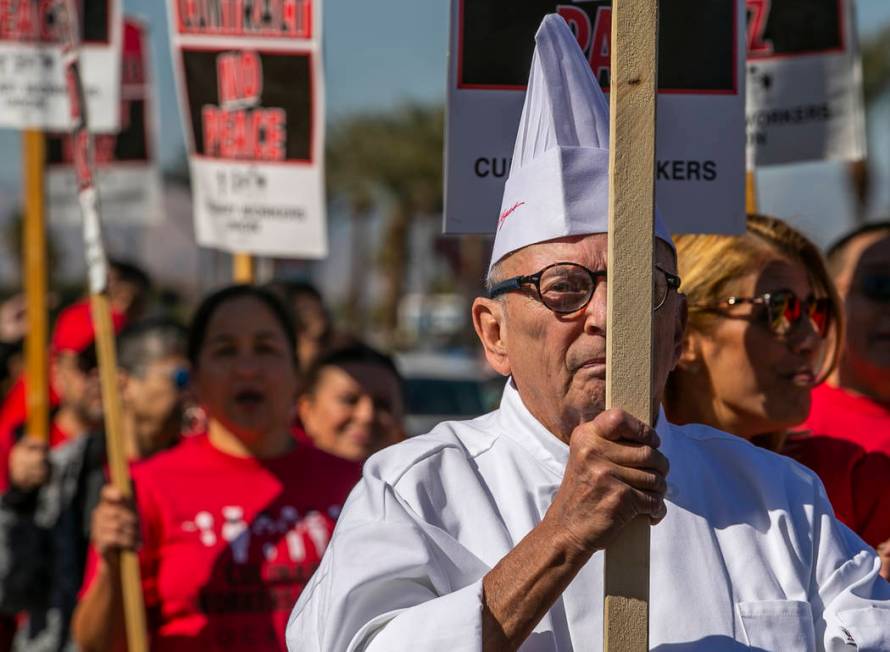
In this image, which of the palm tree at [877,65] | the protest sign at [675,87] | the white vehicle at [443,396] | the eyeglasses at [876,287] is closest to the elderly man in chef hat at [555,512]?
the protest sign at [675,87]

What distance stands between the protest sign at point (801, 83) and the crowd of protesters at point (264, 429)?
0.54 meters

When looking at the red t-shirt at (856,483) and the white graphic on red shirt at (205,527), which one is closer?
the red t-shirt at (856,483)

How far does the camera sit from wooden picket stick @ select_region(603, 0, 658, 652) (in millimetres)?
2064

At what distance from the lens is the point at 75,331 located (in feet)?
20.8

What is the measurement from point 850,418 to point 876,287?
48cm

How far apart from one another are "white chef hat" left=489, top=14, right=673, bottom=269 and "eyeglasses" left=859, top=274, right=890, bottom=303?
72.9 inches

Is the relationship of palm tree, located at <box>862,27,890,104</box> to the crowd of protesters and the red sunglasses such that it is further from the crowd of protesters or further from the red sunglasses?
the red sunglasses

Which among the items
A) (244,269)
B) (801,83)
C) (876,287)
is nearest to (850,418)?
(876,287)

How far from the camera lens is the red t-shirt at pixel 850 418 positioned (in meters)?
3.70

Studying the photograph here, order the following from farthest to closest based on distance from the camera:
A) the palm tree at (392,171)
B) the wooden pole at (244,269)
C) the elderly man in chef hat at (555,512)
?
1. the palm tree at (392,171)
2. the wooden pole at (244,269)
3. the elderly man in chef hat at (555,512)

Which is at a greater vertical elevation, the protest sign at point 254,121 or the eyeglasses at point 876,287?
the protest sign at point 254,121

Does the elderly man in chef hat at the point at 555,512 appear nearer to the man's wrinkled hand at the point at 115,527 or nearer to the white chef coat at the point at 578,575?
the white chef coat at the point at 578,575

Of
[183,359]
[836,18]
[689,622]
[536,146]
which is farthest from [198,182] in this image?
[689,622]

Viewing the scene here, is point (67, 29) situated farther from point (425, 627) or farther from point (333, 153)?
point (333, 153)
